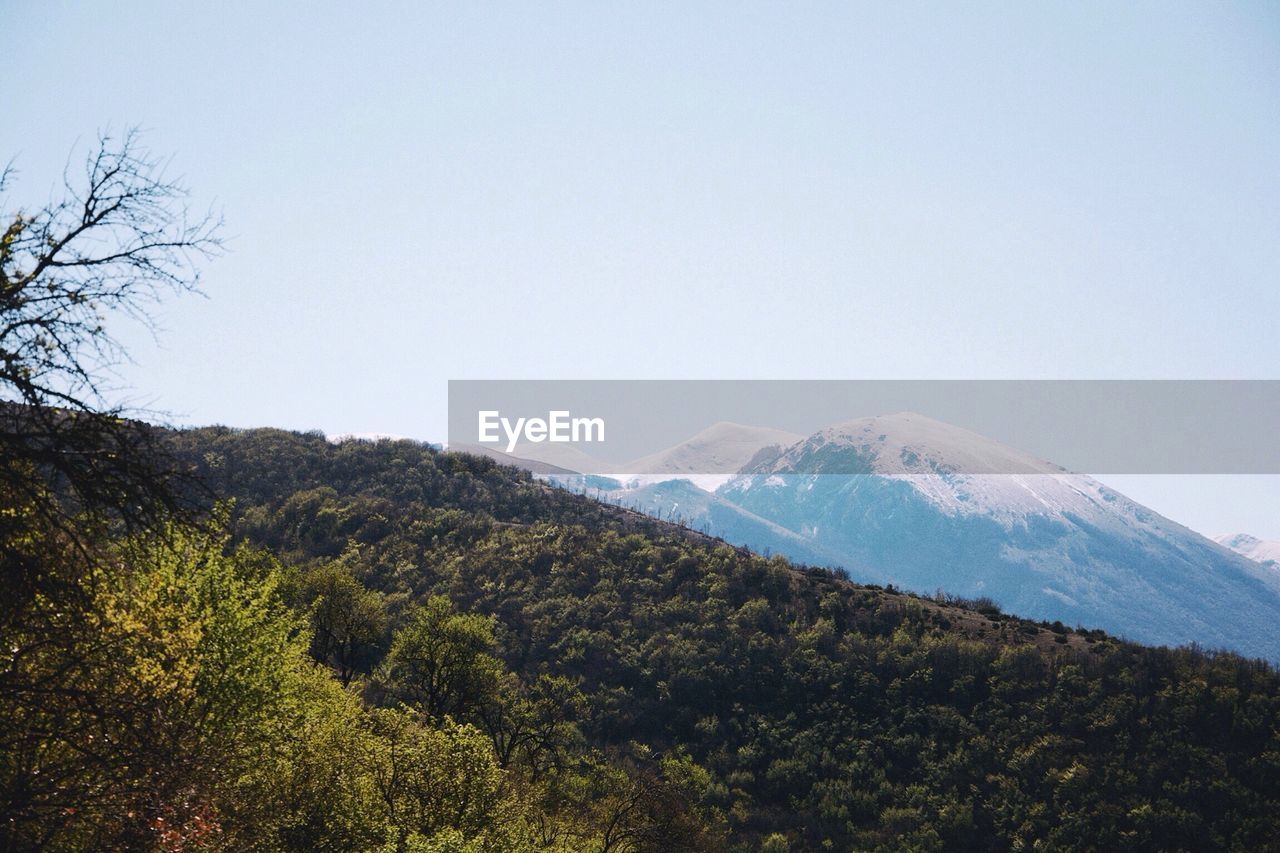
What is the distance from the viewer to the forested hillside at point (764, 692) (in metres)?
56.9

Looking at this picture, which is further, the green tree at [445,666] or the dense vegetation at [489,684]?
the green tree at [445,666]

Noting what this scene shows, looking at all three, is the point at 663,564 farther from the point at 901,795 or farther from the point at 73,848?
the point at 73,848

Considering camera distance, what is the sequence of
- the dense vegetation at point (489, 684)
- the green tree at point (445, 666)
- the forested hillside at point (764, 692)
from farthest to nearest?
the forested hillside at point (764, 692) < the green tree at point (445, 666) < the dense vegetation at point (489, 684)

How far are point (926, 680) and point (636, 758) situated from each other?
2748 centimetres

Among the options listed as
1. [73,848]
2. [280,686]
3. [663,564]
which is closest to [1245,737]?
[663,564]

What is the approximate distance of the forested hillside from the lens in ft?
187

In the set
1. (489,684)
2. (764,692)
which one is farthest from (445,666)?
(764,692)

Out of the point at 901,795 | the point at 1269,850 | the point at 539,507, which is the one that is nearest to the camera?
the point at 1269,850

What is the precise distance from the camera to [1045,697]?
70438mm

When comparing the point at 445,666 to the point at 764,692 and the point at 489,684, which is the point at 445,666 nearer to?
the point at 489,684

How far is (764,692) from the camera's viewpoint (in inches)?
3031

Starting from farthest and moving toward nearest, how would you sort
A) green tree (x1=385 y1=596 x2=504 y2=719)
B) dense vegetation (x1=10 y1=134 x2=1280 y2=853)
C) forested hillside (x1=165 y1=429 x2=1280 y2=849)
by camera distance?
1. forested hillside (x1=165 y1=429 x2=1280 y2=849)
2. green tree (x1=385 y1=596 x2=504 y2=719)
3. dense vegetation (x1=10 y1=134 x2=1280 y2=853)

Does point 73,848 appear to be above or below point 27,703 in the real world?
below

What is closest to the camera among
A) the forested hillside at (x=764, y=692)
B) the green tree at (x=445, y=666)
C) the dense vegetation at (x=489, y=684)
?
the dense vegetation at (x=489, y=684)
